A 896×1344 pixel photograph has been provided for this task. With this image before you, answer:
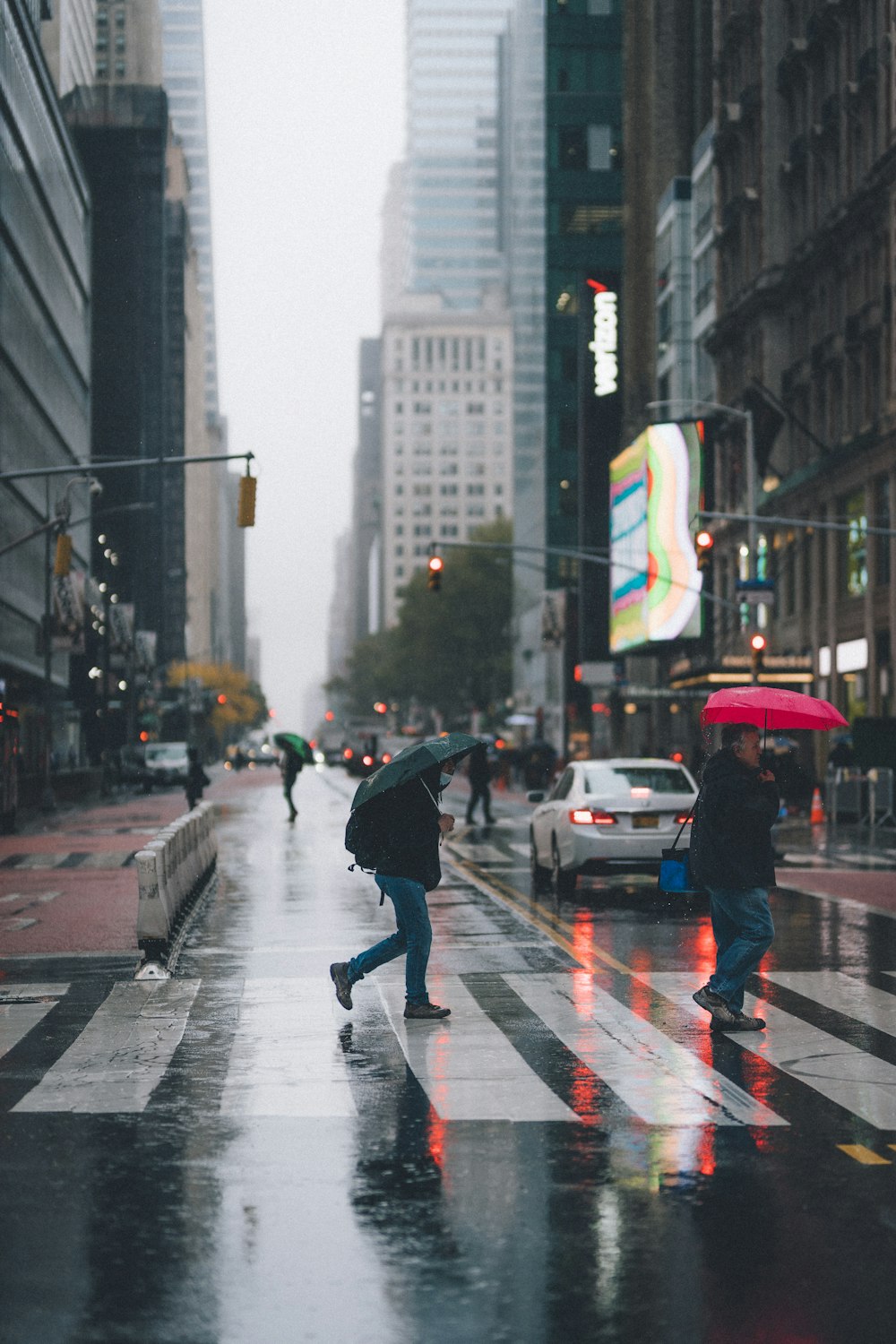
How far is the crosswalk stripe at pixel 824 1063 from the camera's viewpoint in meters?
9.08

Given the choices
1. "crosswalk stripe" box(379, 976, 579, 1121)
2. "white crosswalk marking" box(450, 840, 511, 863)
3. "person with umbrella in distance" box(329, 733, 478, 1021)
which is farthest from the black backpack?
"white crosswalk marking" box(450, 840, 511, 863)

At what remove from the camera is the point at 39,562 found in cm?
7775

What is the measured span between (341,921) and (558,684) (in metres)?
85.2

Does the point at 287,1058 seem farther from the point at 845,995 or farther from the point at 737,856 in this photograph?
the point at 845,995

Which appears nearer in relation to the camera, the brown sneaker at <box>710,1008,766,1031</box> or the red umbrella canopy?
the brown sneaker at <box>710,1008,766,1031</box>

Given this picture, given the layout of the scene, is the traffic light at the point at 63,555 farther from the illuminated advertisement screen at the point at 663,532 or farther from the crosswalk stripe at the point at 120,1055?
the illuminated advertisement screen at the point at 663,532

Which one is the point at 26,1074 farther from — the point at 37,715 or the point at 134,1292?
the point at 37,715

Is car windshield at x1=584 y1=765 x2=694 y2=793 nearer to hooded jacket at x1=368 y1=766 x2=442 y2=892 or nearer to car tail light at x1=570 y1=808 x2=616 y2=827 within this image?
car tail light at x1=570 y1=808 x2=616 y2=827

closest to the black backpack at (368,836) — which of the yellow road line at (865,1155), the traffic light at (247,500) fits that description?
the yellow road line at (865,1155)

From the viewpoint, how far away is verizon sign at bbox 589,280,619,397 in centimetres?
8238

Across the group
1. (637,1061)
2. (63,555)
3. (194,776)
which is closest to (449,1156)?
(637,1061)

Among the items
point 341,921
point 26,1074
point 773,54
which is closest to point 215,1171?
point 26,1074

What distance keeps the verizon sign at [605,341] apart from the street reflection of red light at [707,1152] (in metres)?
76.2

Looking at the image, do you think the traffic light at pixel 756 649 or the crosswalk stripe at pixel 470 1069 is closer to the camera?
the crosswalk stripe at pixel 470 1069
